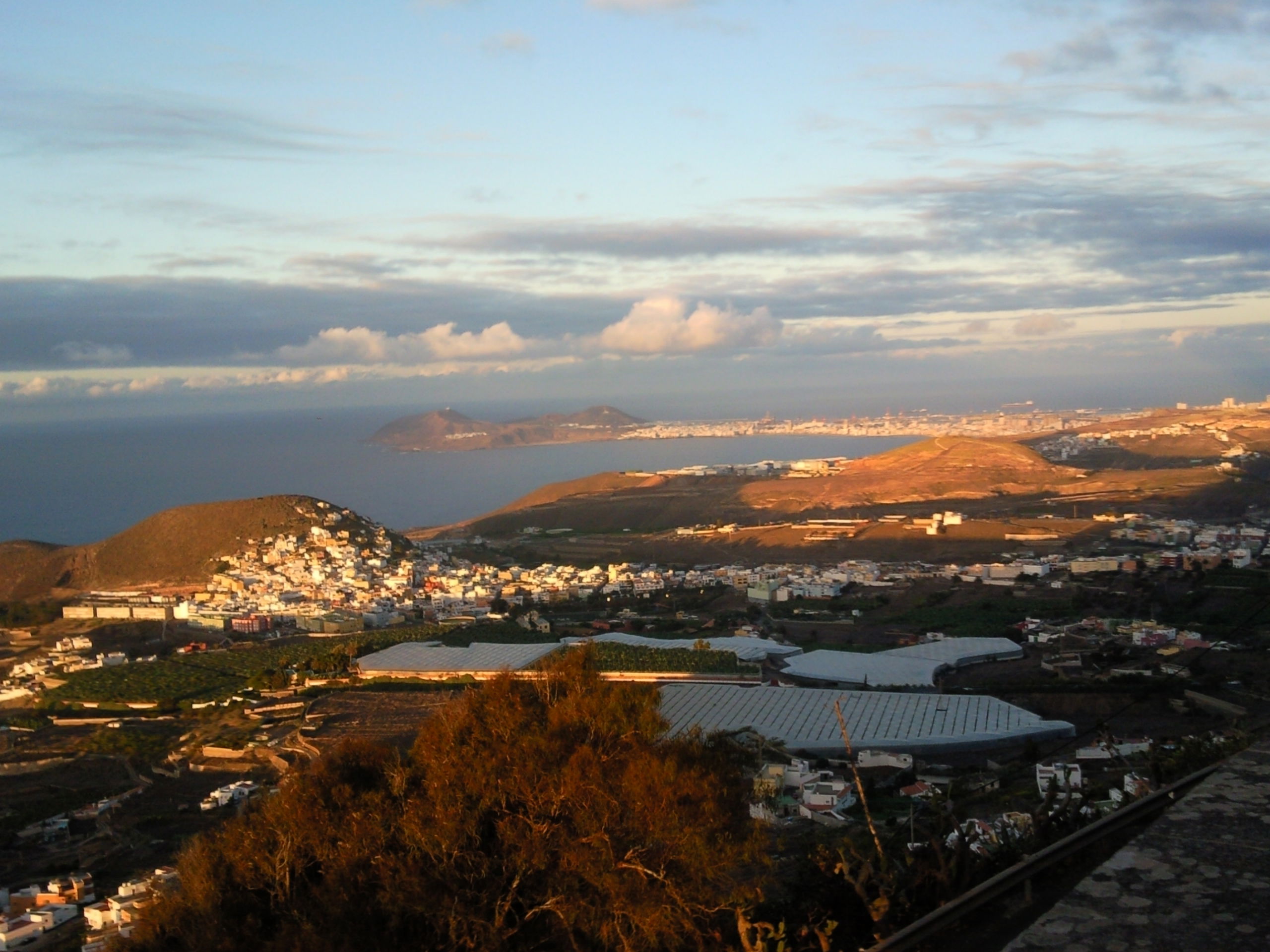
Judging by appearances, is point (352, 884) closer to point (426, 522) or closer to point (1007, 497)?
point (1007, 497)

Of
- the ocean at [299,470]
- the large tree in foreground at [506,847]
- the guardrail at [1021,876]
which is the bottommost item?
the ocean at [299,470]

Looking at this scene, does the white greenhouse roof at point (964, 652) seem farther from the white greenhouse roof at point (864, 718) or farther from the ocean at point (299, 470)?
the ocean at point (299, 470)

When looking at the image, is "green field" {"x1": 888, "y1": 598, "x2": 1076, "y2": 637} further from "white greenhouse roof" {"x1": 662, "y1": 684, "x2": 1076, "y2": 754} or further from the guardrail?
the guardrail

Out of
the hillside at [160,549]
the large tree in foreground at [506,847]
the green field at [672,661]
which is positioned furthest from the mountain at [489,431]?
the large tree in foreground at [506,847]

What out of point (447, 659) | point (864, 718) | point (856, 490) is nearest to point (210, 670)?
point (447, 659)

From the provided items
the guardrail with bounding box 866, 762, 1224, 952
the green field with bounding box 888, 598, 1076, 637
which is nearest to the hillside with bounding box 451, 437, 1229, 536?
the green field with bounding box 888, 598, 1076, 637

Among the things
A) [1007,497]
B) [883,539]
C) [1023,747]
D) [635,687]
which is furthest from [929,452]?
[635,687]
